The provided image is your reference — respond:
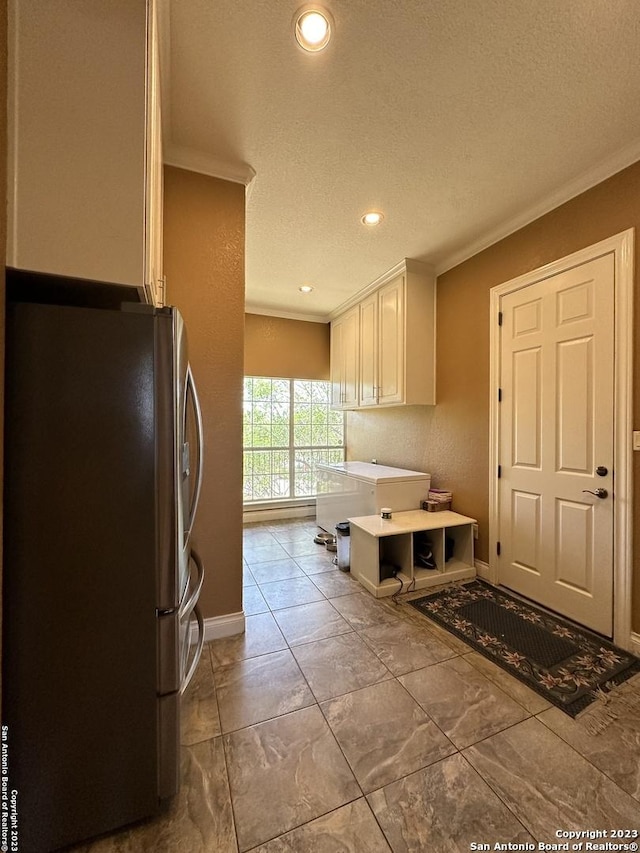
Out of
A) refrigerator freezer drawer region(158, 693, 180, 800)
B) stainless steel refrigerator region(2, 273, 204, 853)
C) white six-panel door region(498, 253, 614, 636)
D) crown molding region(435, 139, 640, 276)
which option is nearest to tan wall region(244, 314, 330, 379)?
crown molding region(435, 139, 640, 276)

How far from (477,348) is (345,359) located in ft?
5.89

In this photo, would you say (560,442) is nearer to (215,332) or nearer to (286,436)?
(215,332)

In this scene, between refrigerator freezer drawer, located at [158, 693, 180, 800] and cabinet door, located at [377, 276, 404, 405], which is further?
cabinet door, located at [377, 276, 404, 405]

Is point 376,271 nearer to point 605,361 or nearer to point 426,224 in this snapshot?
point 426,224

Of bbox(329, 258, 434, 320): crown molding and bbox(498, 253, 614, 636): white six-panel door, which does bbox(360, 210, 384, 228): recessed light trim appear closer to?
bbox(329, 258, 434, 320): crown molding

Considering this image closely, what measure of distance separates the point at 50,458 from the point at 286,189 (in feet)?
6.86

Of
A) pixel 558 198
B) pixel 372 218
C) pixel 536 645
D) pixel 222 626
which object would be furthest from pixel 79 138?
pixel 536 645

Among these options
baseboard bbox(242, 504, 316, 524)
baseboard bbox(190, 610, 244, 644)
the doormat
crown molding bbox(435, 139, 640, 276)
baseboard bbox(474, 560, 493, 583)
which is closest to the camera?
the doormat

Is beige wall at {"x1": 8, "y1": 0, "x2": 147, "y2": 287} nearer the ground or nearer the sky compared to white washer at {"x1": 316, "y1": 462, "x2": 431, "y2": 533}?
nearer the sky

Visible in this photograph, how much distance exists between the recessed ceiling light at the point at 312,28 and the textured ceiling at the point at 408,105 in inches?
1.2

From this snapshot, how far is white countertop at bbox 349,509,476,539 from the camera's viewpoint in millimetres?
2574

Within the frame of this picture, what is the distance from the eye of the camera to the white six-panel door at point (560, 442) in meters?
1.98

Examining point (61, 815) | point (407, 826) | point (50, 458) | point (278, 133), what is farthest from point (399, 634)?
point (278, 133)

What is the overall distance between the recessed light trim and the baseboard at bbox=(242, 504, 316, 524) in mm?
3519
